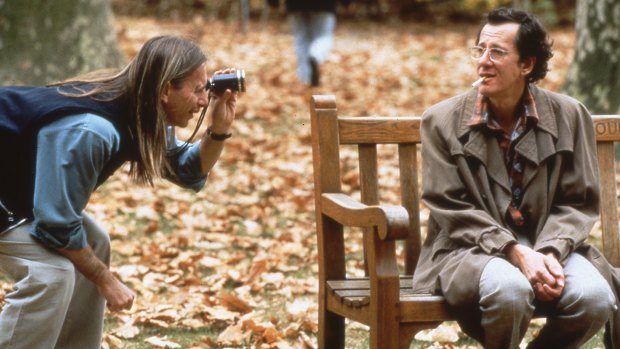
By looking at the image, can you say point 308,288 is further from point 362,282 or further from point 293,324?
point 362,282

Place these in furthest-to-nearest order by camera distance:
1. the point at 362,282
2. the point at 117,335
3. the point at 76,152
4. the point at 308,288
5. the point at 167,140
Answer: the point at 308,288 < the point at 117,335 < the point at 362,282 < the point at 167,140 < the point at 76,152

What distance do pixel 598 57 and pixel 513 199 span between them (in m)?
5.13

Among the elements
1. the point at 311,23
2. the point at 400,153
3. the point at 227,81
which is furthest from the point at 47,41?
the point at 227,81

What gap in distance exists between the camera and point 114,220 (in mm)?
6660

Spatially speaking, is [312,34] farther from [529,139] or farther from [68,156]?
[68,156]

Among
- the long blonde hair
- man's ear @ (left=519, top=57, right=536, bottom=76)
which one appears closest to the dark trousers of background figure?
man's ear @ (left=519, top=57, right=536, bottom=76)

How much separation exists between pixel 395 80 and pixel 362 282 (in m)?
8.73

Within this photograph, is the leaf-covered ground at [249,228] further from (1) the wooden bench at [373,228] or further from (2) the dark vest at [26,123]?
(2) the dark vest at [26,123]

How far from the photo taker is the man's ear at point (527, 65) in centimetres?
386

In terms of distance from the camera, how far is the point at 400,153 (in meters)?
4.18

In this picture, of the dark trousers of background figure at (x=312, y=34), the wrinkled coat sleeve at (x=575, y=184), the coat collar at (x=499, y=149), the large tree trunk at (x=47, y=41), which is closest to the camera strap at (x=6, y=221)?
the coat collar at (x=499, y=149)

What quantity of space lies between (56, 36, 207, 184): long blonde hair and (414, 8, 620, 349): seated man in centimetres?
100

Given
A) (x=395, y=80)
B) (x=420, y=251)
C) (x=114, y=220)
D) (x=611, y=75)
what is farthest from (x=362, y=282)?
(x=395, y=80)

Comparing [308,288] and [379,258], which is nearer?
[379,258]
